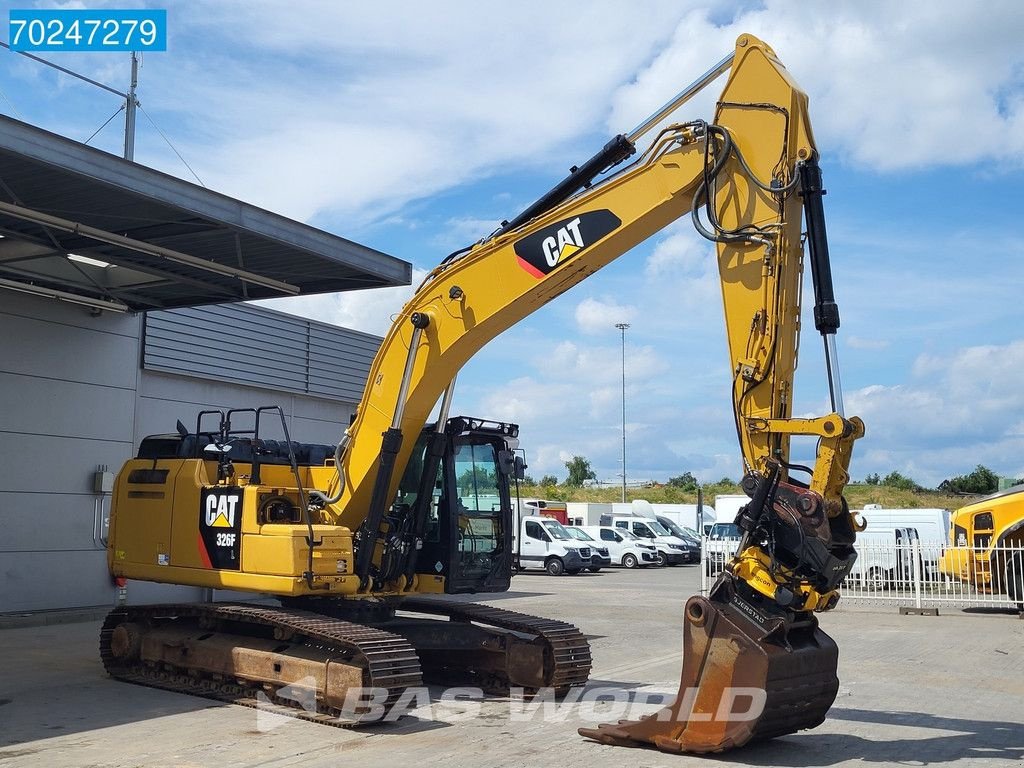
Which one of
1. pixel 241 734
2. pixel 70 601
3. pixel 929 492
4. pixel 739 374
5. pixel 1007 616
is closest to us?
pixel 739 374

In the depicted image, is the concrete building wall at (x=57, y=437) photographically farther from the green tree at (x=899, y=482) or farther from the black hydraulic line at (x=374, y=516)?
the green tree at (x=899, y=482)

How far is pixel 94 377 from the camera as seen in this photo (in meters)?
18.0

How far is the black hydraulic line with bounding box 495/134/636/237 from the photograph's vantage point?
9586 mm

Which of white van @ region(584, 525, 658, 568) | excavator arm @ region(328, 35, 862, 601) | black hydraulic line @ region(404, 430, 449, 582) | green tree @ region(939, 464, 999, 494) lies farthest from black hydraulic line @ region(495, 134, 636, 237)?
green tree @ region(939, 464, 999, 494)

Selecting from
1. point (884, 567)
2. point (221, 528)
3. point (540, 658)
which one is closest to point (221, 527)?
point (221, 528)

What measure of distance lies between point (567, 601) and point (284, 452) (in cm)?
1185

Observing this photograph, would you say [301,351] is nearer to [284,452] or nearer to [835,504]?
[284,452]

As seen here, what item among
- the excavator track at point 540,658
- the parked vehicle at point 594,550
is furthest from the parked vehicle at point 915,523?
the excavator track at point 540,658

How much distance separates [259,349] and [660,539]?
21195 mm

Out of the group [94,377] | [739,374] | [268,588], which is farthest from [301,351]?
[739,374]

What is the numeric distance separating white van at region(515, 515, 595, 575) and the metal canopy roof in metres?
17.0

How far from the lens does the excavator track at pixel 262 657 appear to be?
31.4 feet

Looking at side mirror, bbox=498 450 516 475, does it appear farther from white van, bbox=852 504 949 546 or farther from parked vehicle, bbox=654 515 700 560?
parked vehicle, bbox=654 515 700 560

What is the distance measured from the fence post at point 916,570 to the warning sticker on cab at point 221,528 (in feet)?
48.7
